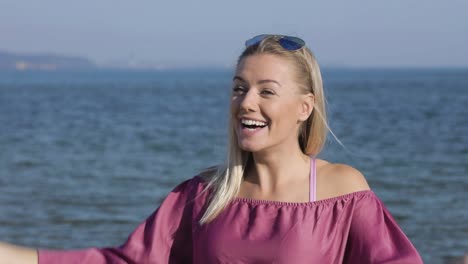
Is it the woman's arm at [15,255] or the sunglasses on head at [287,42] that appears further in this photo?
the sunglasses on head at [287,42]

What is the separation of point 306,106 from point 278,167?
23 centimetres

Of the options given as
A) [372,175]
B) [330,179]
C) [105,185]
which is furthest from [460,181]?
[330,179]

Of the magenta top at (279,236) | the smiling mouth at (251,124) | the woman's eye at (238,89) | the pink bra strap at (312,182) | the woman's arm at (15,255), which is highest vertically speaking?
the woman's eye at (238,89)

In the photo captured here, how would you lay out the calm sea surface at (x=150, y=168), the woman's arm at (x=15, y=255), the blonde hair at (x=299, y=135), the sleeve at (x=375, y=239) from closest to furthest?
the sleeve at (x=375, y=239) → the woman's arm at (x=15, y=255) → the blonde hair at (x=299, y=135) → the calm sea surface at (x=150, y=168)

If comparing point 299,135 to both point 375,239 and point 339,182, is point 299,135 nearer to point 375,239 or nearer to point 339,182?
point 339,182

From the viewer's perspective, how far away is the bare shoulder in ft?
10.2

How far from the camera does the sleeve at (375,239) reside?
2.96 metres

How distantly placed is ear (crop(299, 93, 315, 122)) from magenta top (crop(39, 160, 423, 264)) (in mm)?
190

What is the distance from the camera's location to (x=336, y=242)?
304cm

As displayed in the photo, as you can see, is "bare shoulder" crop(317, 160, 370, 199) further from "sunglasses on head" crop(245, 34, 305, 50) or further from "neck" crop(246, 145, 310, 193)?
"sunglasses on head" crop(245, 34, 305, 50)

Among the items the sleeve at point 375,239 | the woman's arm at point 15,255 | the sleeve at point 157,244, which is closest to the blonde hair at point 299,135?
the sleeve at point 157,244

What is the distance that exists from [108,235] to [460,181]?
640 centimetres

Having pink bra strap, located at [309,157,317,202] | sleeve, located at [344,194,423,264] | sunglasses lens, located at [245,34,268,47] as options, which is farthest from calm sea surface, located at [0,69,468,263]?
sleeve, located at [344,194,423,264]

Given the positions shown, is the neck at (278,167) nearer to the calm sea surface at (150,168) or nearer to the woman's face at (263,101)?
the woman's face at (263,101)
